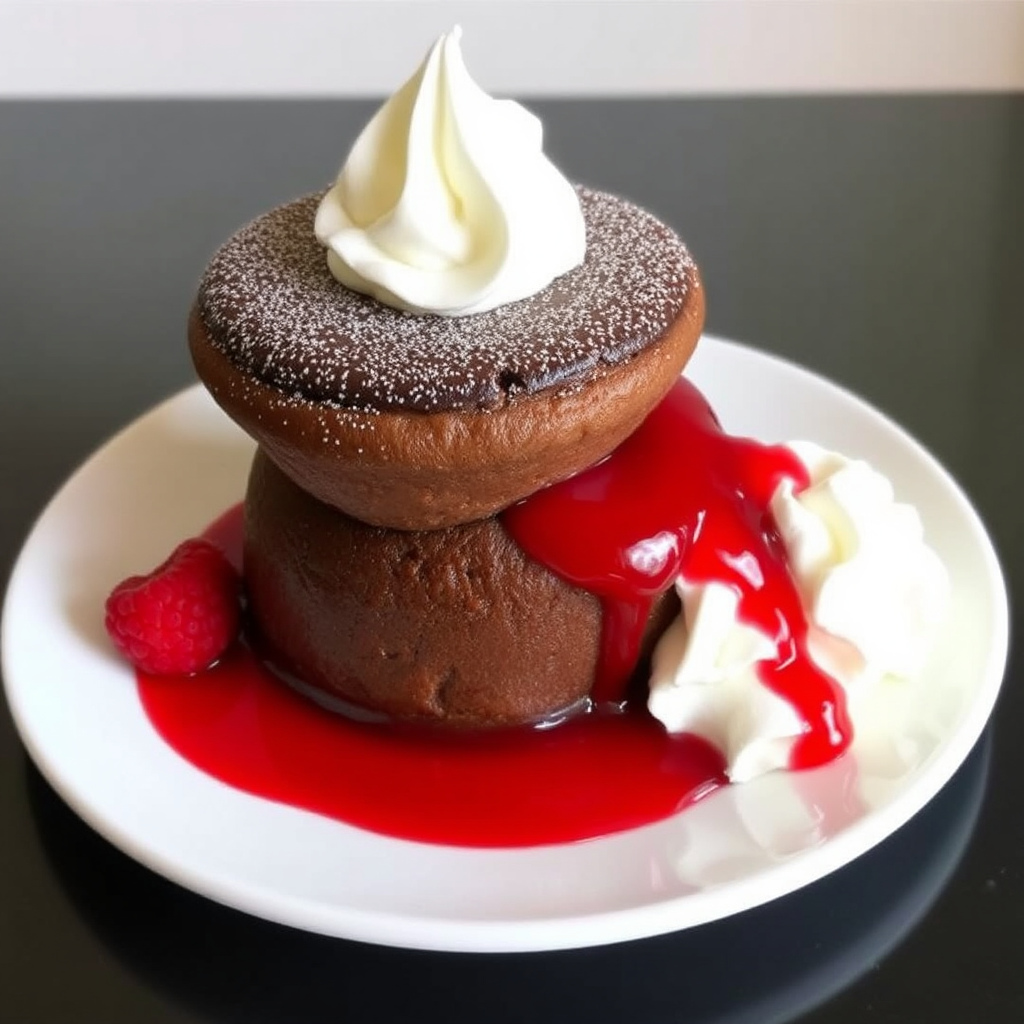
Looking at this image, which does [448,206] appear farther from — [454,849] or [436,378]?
[454,849]

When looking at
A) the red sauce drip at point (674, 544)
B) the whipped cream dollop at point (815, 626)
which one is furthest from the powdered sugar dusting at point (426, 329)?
the whipped cream dollop at point (815, 626)


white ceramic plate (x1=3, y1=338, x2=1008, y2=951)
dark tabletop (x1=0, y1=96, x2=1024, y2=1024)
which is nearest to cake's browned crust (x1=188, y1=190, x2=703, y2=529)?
white ceramic plate (x1=3, y1=338, x2=1008, y2=951)

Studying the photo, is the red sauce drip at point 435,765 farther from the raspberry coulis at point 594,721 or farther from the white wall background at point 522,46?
the white wall background at point 522,46

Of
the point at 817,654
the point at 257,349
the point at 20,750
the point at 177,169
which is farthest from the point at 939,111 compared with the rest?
the point at 20,750

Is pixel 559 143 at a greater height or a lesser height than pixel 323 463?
lesser

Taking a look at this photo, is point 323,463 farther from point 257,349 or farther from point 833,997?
point 833,997

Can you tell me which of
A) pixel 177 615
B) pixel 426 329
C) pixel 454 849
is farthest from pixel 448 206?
pixel 454 849

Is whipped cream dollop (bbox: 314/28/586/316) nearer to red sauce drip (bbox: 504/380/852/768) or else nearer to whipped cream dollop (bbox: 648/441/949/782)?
red sauce drip (bbox: 504/380/852/768)

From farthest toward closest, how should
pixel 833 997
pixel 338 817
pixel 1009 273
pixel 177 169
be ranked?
pixel 177 169
pixel 1009 273
pixel 338 817
pixel 833 997
